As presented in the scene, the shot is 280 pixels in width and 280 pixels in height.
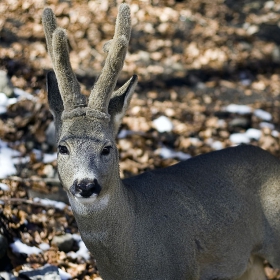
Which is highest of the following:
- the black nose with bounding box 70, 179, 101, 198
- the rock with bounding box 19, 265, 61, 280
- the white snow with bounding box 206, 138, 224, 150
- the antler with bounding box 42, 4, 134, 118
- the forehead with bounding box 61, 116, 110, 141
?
the antler with bounding box 42, 4, 134, 118

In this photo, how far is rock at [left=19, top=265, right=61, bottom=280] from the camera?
17.1 feet

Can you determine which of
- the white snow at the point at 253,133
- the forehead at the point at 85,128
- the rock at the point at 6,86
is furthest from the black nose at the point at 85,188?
the white snow at the point at 253,133

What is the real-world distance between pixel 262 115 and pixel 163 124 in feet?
4.89

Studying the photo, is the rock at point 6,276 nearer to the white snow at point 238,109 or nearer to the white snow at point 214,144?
the white snow at point 214,144

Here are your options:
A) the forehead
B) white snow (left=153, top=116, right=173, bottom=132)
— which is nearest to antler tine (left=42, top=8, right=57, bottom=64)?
the forehead

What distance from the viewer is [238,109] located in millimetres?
9297

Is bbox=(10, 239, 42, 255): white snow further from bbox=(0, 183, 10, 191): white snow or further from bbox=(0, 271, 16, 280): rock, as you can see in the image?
bbox=(0, 183, 10, 191): white snow

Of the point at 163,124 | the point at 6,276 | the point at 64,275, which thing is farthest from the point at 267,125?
the point at 6,276

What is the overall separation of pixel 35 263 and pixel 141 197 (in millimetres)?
1420

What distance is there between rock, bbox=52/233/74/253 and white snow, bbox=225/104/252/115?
404cm

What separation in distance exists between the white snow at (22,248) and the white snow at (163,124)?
10.3 ft

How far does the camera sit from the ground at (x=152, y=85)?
6195mm

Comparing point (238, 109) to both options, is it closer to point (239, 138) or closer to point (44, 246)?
point (239, 138)

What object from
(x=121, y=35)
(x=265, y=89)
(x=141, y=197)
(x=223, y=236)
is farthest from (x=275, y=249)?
(x=265, y=89)
